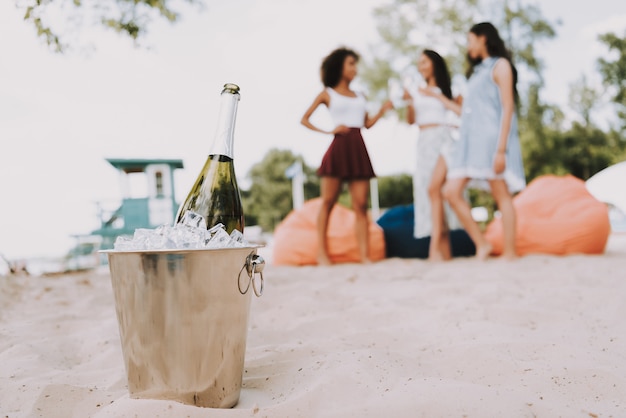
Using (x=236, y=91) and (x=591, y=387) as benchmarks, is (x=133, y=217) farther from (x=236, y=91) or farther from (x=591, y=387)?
(x=591, y=387)

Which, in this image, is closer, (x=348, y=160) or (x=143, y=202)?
(x=348, y=160)

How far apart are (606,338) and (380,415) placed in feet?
3.18

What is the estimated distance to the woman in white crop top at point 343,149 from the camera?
4527mm

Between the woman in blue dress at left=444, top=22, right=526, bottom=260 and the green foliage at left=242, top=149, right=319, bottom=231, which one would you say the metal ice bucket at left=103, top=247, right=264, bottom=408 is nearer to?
the woman in blue dress at left=444, top=22, right=526, bottom=260

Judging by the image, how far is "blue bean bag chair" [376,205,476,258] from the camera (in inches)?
188

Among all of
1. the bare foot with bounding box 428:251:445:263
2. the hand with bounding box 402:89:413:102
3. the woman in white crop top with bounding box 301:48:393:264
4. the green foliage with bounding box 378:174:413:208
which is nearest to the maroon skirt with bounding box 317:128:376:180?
the woman in white crop top with bounding box 301:48:393:264

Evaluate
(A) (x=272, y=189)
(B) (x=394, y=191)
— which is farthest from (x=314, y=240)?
(A) (x=272, y=189)

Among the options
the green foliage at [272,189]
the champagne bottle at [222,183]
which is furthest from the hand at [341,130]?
the green foliage at [272,189]

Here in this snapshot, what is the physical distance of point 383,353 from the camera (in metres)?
1.54

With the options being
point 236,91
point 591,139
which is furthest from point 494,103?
point 591,139

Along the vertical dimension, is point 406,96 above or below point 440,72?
below

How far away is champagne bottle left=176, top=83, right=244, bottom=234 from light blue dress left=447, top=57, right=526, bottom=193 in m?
2.91

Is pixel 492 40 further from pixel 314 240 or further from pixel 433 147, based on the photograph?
pixel 314 240

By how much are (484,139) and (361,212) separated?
1216mm
